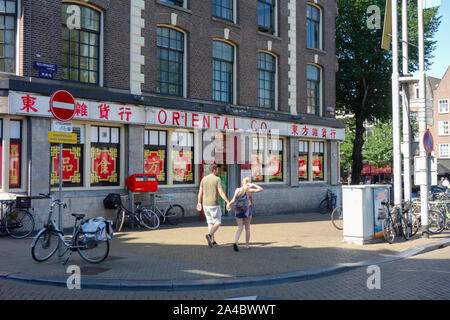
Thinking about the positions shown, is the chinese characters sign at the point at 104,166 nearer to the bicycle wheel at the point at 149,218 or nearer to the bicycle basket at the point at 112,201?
the bicycle basket at the point at 112,201

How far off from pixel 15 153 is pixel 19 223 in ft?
6.32

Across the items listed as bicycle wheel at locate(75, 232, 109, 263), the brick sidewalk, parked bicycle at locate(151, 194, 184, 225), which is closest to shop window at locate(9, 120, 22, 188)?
the brick sidewalk

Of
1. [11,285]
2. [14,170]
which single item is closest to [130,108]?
[14,170]

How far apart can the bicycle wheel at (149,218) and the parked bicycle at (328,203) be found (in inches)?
351

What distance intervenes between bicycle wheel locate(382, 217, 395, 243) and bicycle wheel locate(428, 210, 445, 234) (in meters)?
2.87

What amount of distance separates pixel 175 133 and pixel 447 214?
9389 mm

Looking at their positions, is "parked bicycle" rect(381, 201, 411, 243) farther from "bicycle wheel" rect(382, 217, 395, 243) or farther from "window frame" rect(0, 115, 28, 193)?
"window frame" rect(0, 115, 28, 193)

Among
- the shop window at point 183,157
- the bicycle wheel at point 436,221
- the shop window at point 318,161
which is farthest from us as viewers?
the shop window at point 318,161

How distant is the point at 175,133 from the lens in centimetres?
1661

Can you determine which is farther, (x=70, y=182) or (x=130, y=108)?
(x=130, y=108)

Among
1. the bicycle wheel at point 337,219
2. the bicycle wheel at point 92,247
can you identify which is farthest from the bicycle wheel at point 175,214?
the bicycle wheel at point 92,247

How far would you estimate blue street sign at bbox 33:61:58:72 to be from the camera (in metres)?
13.0

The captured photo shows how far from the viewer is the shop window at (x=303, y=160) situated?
21797 millimetres
